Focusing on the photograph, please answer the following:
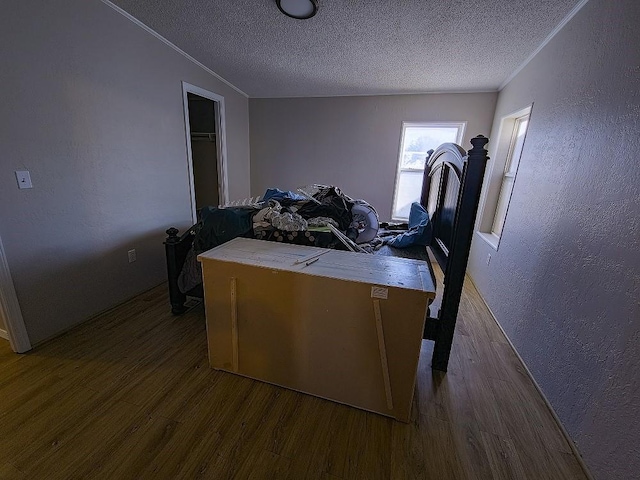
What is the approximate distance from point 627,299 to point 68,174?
3.31m

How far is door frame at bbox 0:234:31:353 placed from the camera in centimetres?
168

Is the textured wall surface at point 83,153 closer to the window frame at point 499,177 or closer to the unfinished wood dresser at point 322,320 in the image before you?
the unfinished wood dresser at point 322,320

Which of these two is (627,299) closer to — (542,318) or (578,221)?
(578,221)

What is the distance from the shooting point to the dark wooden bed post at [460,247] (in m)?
1.43

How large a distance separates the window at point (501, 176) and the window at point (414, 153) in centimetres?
78

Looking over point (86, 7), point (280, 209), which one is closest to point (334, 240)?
point (280, 209)

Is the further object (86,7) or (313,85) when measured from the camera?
(313,85)

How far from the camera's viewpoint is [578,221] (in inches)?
58.6

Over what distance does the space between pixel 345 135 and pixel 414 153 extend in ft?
3.53

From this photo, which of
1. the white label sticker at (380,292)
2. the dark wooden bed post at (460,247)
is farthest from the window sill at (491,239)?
the white label sticker at (380,292)

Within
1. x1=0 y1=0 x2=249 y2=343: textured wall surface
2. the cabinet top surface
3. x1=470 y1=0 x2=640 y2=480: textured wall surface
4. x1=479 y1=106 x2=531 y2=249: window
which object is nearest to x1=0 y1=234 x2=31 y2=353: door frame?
x1=0 y1=0 x2=249 y2=343: textured wall surface

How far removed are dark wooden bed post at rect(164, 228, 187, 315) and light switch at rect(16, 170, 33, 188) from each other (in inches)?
33.4

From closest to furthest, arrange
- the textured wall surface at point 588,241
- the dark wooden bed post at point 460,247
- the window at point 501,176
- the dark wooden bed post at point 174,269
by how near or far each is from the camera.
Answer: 1. the textured wall surface at point 588,241
2. the dark wooden bed post at point 460,247
3. the dark wooden bed post at point 174,269
4. the window at point 501,176

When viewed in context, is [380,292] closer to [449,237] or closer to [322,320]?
[322,320]
